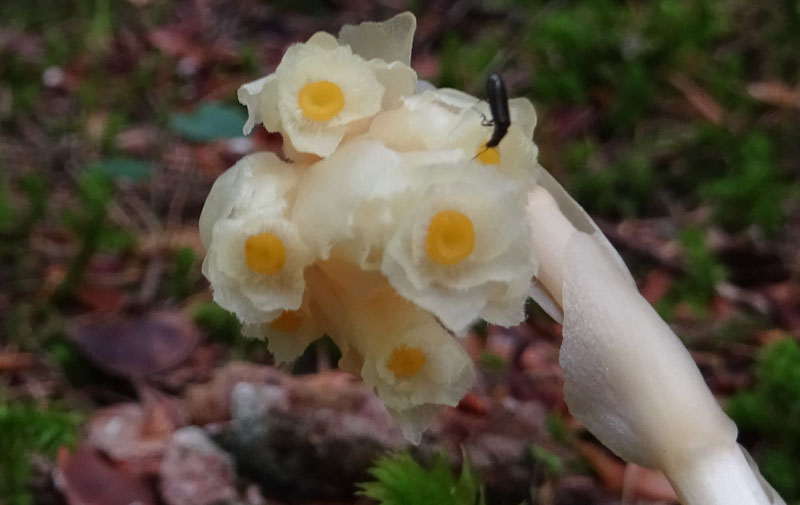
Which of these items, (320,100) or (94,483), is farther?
(94,483)

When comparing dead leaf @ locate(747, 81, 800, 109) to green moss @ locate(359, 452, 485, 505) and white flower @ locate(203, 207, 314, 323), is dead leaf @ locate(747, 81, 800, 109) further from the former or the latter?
white flower @ locate(203, 207, 314, 323)

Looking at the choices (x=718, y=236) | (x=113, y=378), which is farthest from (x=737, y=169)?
(x=113, y=378)

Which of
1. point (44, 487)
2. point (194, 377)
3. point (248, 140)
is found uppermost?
point (44, 487)

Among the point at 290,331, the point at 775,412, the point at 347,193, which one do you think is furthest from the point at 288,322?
the point at 775,412

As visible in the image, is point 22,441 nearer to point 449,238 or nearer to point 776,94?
point 449,238

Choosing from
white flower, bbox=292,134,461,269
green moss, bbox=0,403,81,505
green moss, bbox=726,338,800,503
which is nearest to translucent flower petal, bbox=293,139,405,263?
white flower, bbox=292,134,461,269

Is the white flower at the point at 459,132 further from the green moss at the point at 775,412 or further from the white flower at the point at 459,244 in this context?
the green moss at the point at 775,412

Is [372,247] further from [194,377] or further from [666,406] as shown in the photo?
[194,377]
